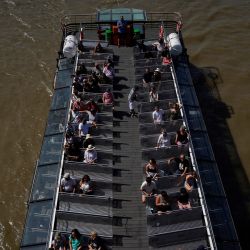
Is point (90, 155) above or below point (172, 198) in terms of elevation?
above

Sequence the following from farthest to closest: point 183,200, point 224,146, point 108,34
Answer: point 108,34 → point 224,146 → point 183,200

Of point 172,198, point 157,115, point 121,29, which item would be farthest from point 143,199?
point 121,29

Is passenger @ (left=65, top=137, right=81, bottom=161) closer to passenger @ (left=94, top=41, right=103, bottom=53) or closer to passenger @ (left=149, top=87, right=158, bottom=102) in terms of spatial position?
passenger @ (left=149, top=87, right=158, bottom=102)

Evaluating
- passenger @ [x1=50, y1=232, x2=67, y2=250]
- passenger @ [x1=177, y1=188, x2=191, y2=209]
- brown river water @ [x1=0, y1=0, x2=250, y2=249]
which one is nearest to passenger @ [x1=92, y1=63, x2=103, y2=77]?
brown river water @ [x1=0, y1=0, x2=250, y2=249]

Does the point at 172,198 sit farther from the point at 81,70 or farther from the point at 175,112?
the point at 81,70

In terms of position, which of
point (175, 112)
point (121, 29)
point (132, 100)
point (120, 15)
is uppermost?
point (120, 15)

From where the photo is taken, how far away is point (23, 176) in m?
22.3

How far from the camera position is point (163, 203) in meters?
15.9

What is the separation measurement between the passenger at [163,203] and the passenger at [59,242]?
3.80 metres

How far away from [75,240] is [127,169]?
4576 millimetres

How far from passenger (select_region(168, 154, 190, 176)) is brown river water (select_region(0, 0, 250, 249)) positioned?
15.7 feet

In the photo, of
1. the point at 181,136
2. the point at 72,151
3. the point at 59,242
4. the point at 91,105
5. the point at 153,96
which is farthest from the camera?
the point at 153,96

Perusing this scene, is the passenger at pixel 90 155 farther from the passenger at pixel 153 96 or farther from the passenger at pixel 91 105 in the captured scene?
the passenger at pixel 153 96

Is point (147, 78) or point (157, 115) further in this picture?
point (147, 78)
